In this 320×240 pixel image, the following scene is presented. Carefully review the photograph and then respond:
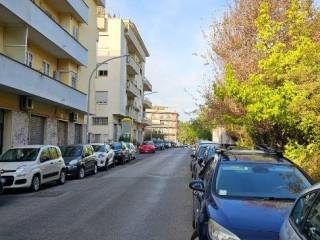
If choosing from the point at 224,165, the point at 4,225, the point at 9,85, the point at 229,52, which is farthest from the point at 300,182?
the point at 229,52

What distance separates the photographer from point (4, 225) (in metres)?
10.5

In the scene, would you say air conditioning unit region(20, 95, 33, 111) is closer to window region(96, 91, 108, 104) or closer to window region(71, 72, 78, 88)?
window region(71, 72, 78, 88)

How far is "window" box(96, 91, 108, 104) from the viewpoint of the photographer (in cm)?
→ 6309

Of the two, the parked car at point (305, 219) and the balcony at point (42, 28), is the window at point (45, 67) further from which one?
the parked car at point (305, 219)

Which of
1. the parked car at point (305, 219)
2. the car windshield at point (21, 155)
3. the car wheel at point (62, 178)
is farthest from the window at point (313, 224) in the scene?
the car wheel at point (62, 178)

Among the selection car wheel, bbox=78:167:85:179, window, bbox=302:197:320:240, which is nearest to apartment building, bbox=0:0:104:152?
car wheel, bbox=78:167:85:179

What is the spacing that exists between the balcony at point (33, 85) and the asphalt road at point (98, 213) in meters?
5.50

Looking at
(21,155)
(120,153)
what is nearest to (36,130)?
(120,153)

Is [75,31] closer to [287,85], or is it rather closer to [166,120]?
[287,85]

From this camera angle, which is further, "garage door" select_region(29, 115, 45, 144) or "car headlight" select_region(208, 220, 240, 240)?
"garage door" select_region(29, 115, 45, 144)

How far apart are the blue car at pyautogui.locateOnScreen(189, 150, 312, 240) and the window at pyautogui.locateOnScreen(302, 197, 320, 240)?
126 centimetres

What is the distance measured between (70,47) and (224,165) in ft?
85.1

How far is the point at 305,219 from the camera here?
14.4ft

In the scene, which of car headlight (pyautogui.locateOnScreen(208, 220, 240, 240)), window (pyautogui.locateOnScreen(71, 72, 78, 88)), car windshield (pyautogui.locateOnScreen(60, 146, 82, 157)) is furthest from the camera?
window (pyautogui.locateOnScreen(71, 72, 78, 88))
